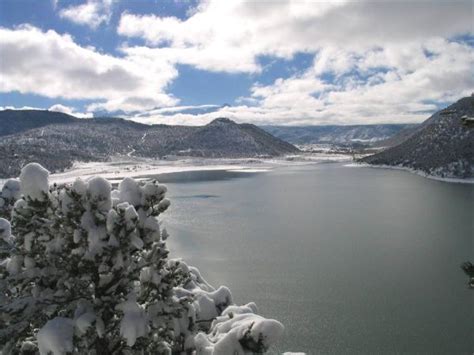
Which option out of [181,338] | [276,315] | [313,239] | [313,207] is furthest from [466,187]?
[181,338]

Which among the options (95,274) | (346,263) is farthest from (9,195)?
(346,263)

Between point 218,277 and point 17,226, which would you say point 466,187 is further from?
point 17,226

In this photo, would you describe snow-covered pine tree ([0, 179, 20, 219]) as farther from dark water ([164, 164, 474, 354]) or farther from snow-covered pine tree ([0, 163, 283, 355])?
dark water ([164, 164, 474, 354])

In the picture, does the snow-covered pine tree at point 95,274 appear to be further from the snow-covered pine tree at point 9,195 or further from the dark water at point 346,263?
the dark water at point 346,263

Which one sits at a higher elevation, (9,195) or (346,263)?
(9,195)

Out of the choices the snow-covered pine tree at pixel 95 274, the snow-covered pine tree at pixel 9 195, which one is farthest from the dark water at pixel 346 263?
the snow-covered pine tree at pixel 95 274

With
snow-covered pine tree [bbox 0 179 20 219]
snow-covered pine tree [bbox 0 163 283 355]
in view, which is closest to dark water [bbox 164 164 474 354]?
snow-covered pine tree [bbox 0 179 20 219]

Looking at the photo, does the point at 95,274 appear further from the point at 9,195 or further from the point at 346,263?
the point at 346,263
